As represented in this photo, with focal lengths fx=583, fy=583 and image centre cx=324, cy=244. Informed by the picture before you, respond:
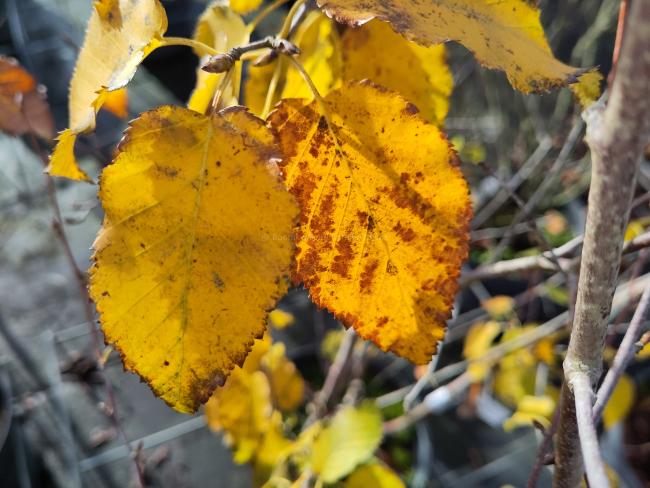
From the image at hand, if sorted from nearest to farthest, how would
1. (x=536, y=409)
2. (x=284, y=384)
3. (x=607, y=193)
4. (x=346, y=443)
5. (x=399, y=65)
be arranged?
(x=607, y=193)
(x=399, y=65)
(x=346, y=443)
(x=536, y=409)
(x=284, y=384)

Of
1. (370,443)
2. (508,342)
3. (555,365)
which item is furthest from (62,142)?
(555,365)

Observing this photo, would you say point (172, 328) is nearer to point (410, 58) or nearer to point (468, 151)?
point (410, 58)

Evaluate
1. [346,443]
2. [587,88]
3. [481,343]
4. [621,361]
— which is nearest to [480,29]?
[587,88]

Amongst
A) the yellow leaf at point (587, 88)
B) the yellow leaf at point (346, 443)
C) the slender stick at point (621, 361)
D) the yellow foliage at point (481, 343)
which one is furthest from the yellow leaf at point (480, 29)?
the yellow foliage at point (481, 343)

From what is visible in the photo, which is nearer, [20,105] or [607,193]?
[607,193]

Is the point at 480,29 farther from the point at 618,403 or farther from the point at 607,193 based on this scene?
the point at 618,403

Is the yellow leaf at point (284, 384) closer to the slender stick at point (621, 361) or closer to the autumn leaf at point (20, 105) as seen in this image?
the autumn leaf at point (20, 105)

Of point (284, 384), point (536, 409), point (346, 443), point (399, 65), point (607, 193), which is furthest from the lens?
point (284, 384)
